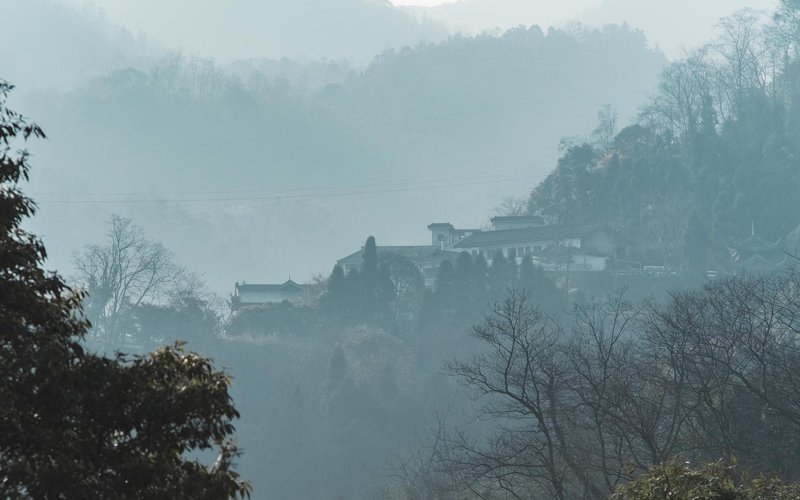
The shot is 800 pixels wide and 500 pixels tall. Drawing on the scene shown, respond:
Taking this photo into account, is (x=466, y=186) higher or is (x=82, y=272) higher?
(x=466, y=186)

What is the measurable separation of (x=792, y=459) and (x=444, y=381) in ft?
116

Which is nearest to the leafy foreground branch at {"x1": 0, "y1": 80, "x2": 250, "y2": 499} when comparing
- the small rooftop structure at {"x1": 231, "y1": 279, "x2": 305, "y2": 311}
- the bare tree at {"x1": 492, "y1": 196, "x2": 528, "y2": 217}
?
the small rooftop structure at {"x1": 231, "y1": 279, "x2": 305, "y2": 311}

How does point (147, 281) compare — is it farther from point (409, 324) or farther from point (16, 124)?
point (16, 124)

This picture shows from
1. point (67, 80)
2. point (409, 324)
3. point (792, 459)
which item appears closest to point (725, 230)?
point (409, 324)

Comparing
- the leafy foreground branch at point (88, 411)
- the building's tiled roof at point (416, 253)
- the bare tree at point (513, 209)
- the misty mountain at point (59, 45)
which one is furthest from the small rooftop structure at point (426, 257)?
the misty mountain at point (59, 45)

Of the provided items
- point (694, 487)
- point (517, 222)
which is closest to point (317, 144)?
point (517, 222)

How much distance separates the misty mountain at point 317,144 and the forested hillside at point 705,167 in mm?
47799

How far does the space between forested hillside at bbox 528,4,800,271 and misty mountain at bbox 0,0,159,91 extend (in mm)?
104407

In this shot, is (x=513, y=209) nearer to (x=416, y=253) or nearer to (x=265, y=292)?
(x=416, y=253)

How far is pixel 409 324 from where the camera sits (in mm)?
63969

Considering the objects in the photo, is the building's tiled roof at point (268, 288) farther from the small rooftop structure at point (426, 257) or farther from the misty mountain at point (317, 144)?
the misty mountain at point (317, 144)

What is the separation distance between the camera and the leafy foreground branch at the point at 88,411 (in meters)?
6.21

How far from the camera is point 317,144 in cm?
15488

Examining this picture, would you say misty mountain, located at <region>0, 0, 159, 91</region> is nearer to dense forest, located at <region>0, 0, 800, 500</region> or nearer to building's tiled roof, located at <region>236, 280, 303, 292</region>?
dense forest, located at <region>0, 0, 800, 500</region>
